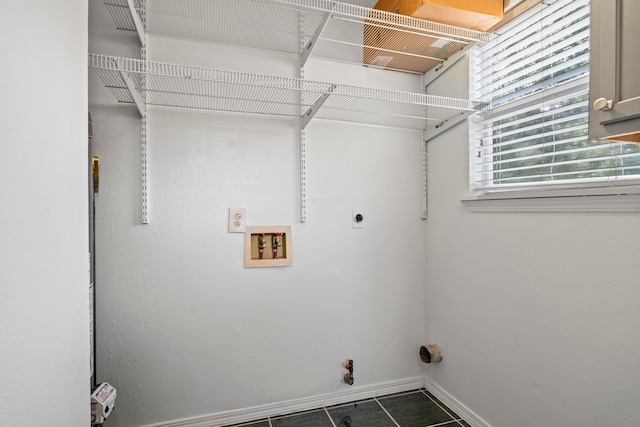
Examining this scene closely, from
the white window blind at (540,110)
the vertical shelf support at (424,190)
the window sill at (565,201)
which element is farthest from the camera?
the vertical shelf support at (424,190)

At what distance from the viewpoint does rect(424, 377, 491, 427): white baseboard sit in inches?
71.1

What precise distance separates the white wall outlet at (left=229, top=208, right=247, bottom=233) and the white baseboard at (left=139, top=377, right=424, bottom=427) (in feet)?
3.39

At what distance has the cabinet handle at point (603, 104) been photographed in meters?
0.91

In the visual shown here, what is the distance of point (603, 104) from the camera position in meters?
0.92

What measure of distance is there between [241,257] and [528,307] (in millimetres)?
1475

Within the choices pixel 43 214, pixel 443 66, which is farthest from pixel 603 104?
pixel 43 214

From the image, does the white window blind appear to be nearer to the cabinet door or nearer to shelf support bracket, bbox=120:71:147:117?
the cabinet door

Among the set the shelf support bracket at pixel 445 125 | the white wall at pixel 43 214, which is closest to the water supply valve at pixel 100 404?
the white wall at pixel 43 214

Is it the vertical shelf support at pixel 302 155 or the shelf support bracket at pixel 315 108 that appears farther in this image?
the vertical shelf support at pixel 302 155

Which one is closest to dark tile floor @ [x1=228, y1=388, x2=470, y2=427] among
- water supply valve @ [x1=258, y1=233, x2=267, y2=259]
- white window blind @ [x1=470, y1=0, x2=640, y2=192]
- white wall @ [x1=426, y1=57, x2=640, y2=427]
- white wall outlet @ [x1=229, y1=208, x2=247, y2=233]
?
white wall @ [x1=426, y1=57, x2=640, y2=427]

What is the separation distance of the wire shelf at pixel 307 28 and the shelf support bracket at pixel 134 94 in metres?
0.39

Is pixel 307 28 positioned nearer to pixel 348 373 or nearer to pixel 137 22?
pixel 137 22

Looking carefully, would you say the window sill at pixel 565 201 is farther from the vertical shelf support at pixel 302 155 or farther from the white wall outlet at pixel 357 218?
the vertical shelf support at pixel 302 155

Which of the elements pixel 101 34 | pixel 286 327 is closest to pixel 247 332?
pixel 286 327
